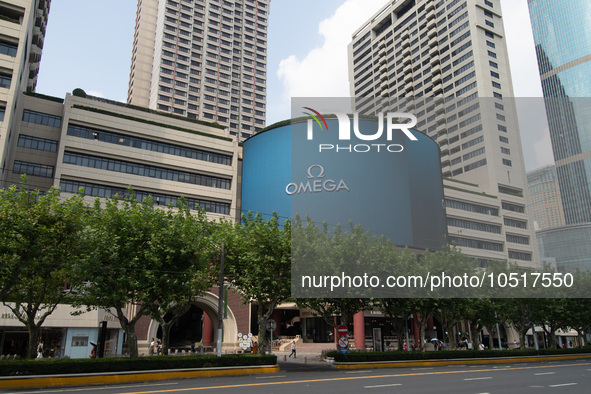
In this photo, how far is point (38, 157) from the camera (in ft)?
166

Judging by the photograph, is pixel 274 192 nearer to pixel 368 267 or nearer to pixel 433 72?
pixel 368 267

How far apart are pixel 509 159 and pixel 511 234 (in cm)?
1724

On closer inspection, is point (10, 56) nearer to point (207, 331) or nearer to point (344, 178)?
point (207, 331)

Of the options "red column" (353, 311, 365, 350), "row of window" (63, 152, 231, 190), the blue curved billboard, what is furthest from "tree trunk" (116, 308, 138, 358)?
the blue curved billboard

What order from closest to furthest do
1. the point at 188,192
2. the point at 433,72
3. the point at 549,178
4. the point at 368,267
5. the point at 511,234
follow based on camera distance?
1. the point at 368,267
2. the point at 188,192
3. the point at 549,178
4. the point at 511,234
5. the point at 433,72

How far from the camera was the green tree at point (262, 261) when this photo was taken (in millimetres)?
29312

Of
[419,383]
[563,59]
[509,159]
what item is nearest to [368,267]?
[419,383]

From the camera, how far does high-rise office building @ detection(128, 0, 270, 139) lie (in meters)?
111

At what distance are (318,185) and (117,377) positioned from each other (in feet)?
132

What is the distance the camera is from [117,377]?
840 inches

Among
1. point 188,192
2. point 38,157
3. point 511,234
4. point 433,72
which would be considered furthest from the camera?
point 433,72

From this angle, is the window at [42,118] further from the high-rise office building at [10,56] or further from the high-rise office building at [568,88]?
the high-rise office building at [568,88]

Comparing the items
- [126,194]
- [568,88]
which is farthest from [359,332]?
[568,88]

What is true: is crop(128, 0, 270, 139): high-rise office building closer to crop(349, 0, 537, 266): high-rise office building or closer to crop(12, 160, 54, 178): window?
crop(349, 0, 537, 266): high-rise office building
